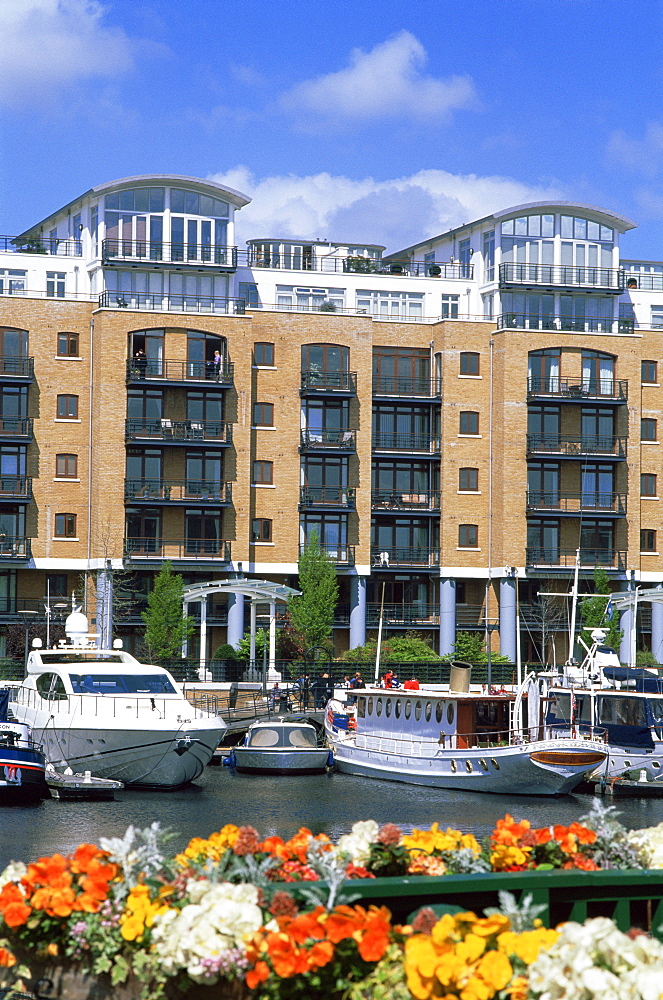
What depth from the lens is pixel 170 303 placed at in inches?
2798

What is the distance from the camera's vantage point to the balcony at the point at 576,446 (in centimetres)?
7356

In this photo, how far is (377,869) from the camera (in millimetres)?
8797

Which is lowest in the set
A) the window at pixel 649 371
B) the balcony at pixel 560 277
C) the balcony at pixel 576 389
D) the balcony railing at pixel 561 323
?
the balcony at pixel 576 389

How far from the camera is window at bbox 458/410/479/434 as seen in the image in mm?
74188

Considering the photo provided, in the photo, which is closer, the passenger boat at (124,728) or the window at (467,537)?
the passenger boat at (124,728)

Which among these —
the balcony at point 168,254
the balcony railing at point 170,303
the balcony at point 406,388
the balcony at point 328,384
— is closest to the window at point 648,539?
the balcony at point 406,388

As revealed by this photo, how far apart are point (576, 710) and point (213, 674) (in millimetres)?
23722

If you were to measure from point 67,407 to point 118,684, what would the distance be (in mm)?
32276

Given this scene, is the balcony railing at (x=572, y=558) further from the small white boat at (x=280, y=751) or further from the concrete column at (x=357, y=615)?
the small white boat at (x=280, y=751)

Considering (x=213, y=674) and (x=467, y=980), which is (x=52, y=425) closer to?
(x=213, y=674)

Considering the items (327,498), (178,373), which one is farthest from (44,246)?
(327,498)

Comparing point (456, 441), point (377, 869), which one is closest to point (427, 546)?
point (456, 441)

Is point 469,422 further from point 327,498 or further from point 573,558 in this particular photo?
point 573,558

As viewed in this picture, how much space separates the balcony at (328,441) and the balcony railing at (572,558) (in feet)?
35.8
